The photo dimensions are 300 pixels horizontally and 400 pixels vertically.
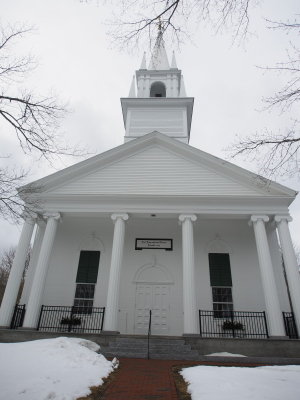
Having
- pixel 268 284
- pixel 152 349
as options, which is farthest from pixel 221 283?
pixel 152 349

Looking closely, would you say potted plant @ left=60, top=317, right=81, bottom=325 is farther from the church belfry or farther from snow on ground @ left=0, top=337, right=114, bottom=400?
the church belfry

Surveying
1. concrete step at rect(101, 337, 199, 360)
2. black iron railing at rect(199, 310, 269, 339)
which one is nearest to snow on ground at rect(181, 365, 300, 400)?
concrete step at rect(101, 337, 199, 360)

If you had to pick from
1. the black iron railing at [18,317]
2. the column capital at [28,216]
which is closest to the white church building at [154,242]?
the black iron railing at [18,317]

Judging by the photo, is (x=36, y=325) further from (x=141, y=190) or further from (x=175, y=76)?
(x=175, y=76)

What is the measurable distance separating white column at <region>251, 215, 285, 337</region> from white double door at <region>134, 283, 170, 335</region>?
4526 mm

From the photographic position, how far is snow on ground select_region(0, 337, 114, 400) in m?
4.02

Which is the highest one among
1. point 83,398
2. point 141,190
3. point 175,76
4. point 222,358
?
point 175,76

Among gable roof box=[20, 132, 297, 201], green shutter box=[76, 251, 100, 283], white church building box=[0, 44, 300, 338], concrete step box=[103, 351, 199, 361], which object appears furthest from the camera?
green shutter box=[76, 251, 100, 283]

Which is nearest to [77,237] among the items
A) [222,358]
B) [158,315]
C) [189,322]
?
[158,315]

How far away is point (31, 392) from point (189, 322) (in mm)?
7877

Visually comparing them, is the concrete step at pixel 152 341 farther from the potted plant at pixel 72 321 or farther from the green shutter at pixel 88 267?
the green shutter at pixel 88 267

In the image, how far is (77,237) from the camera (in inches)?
A: 604

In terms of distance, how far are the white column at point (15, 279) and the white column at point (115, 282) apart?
11.7ft

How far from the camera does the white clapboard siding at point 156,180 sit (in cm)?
1392
